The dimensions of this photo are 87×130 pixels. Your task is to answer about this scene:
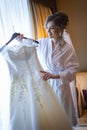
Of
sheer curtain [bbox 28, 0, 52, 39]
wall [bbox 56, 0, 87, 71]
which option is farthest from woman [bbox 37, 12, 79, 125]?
wall [bbox 56, 0, 87, 71]

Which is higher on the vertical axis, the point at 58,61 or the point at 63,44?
the point at 63,44

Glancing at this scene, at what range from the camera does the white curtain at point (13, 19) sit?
2279 millimetres

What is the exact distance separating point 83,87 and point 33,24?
135cm

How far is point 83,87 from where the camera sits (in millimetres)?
3635

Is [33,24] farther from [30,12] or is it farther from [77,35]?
A: [77,35]

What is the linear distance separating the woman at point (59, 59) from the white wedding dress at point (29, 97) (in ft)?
0.79

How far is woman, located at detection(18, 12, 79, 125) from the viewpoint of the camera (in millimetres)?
1997

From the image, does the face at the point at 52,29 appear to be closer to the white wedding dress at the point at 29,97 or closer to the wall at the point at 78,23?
the white wedding dress at the point at 29,97

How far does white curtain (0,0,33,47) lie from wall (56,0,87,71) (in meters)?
1.33

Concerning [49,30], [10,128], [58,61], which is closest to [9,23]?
[49,30]

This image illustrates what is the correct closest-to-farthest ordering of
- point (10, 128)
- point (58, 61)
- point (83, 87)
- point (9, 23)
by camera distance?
point (10, 128), point (58, 61), point (9, 23), point (83, 87)

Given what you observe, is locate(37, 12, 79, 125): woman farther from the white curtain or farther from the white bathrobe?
the white curtain

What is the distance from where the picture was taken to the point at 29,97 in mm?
1704

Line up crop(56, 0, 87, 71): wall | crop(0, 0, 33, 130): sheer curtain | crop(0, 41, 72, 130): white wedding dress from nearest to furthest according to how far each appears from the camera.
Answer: crop(0, 41, 72, 130): white wedding dress → crop(0, 0, 33, 130): sheer curtain → crop(56, 0, 87, 71): wall
